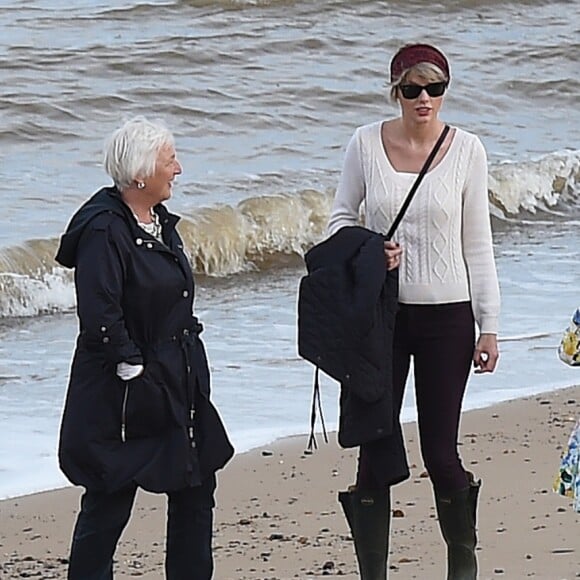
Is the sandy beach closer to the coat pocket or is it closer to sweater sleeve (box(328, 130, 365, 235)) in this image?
the coat pocket

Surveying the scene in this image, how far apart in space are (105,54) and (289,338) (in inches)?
457

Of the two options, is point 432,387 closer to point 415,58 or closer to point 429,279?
point 429,279

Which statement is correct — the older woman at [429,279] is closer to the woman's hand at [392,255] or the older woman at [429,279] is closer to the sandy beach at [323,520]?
the woman's hand at [392,255]

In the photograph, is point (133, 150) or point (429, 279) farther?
point (429, 279)

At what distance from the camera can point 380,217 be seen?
14.2 ft

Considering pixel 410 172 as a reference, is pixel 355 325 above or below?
below

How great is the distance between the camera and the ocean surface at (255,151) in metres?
7.91

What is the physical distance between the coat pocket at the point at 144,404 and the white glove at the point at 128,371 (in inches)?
0.4

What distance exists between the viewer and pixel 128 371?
4.06m

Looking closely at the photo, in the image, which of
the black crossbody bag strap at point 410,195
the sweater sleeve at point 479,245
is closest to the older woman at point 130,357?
the black crossbody bag strap at point 410,195

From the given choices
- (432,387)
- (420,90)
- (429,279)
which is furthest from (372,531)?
(420,90)

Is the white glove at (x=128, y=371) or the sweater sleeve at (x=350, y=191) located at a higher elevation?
the sweater sleeve at (x=350, y=191)

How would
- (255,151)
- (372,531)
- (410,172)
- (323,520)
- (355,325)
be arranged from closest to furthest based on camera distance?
(355,325) → (410,172) → (372,531) → (323,520) → (255,151)

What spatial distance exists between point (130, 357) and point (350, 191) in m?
0.82
